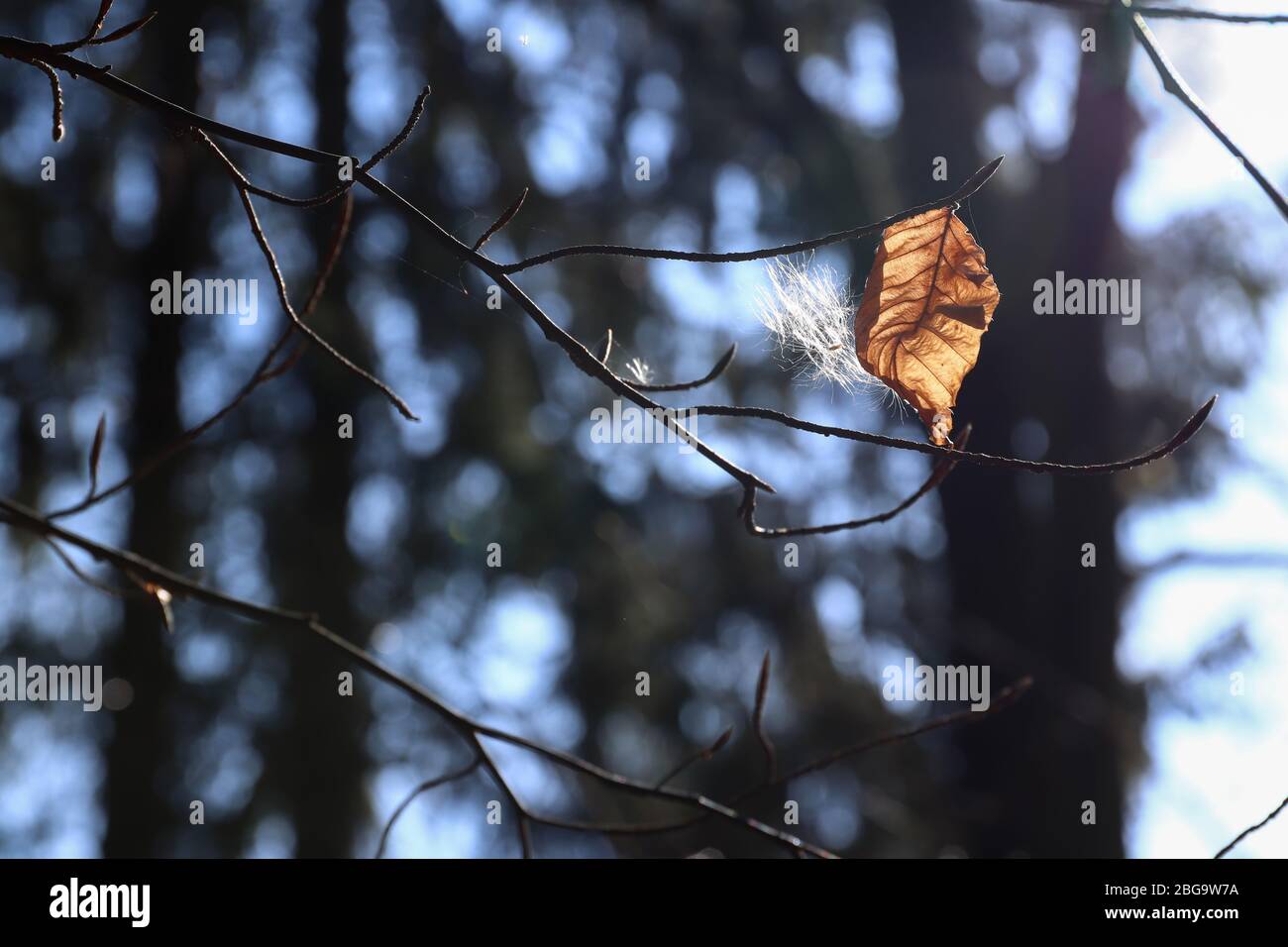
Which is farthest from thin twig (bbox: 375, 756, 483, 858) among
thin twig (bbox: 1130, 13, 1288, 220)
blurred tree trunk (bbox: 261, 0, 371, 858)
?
blurred tree trunk (bbox: 261, 0, 371, 858)

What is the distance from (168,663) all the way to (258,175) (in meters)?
2.62

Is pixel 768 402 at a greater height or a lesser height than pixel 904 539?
greater

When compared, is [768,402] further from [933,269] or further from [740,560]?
[933,269]

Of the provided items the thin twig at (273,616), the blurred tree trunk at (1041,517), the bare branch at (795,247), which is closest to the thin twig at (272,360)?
the thin twig at (273,616)

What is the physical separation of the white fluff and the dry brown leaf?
0.28m

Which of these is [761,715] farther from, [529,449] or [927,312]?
[529,449]

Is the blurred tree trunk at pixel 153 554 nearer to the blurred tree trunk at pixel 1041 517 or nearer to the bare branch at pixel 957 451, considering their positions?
the blurred tree trunk at pixel 1041 517

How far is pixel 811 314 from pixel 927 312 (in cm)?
39

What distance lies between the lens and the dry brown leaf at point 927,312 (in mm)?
1270

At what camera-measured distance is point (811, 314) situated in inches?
66.5

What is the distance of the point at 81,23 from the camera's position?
561 centimetres

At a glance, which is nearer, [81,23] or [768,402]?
[768,402]
